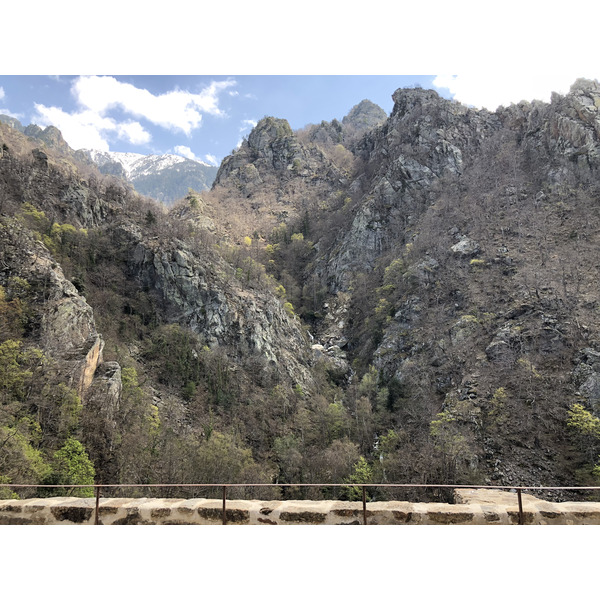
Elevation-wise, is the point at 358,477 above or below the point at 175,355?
below

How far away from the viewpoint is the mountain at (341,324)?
2912 cm

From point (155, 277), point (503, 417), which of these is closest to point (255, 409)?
point (155, 277)

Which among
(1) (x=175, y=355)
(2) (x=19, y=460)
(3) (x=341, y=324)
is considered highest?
(3) (x=341, y=324)

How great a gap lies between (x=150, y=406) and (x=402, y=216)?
2197 inches

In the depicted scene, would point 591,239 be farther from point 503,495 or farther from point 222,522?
point 222,522

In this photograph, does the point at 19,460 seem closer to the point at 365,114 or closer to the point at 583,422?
the point at 583,422

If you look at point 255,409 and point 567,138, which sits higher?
point 567,138

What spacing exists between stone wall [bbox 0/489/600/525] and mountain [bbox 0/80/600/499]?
14.8 meters

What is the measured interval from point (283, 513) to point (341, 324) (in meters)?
59.3

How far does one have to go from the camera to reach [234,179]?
10606cm

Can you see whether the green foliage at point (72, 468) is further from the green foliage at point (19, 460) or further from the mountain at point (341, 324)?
the green foliage at point (19, 460)

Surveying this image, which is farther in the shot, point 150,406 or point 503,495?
point 150,406

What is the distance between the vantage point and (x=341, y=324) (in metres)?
65.8

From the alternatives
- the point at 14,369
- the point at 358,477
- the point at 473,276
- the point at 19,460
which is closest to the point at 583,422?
the point at 358,477
